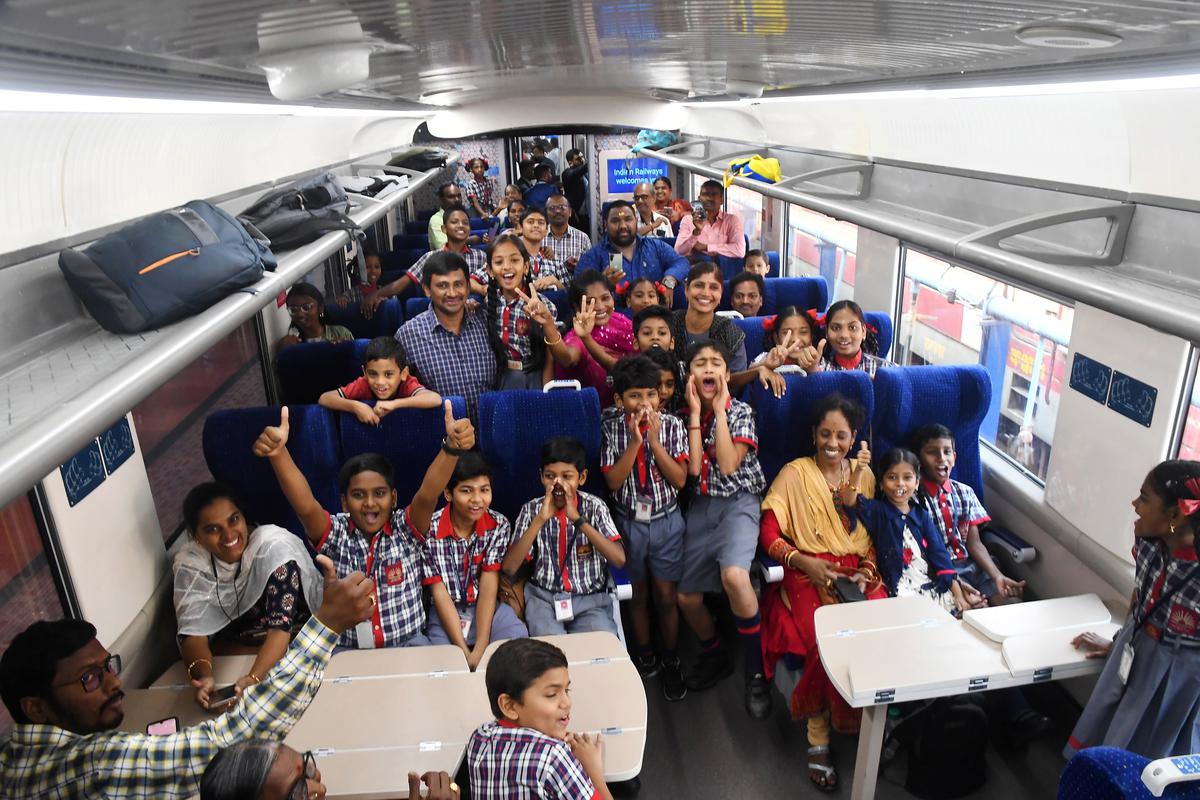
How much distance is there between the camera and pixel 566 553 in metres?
3.63

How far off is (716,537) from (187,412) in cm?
785

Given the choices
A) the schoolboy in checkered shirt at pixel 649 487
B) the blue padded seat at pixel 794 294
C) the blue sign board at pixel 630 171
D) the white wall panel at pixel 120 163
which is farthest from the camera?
the blue sign board at pixel 630 171

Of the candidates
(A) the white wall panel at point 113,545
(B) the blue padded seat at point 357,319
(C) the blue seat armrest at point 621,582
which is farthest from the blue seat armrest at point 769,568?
(B) the blue padded seat at point 357,319

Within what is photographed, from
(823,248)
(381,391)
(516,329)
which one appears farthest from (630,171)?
(381,391)

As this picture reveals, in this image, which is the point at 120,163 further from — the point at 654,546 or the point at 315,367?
the point at 654,546

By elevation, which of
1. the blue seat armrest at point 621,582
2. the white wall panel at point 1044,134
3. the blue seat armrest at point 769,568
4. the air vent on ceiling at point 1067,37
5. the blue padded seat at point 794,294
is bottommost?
the blue seat armrest at point 769,568

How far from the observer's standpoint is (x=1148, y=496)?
Result: 9.52 ft

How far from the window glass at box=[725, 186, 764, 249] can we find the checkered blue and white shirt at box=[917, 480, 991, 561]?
5898mm

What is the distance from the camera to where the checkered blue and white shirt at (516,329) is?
187 inches

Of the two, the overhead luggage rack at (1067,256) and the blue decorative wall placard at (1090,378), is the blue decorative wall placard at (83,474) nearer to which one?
the overhead luggage rack at (1067,256)

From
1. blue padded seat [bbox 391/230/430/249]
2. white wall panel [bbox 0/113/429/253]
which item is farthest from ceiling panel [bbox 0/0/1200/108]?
blue padded seat [bbox 391/230/430/249]

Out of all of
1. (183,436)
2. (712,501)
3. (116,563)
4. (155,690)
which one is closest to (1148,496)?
(712,501)

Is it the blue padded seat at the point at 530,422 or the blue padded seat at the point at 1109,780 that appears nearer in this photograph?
the blue padded seat at the point at 1109,780

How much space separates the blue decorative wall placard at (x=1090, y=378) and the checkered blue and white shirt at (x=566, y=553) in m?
2.29
